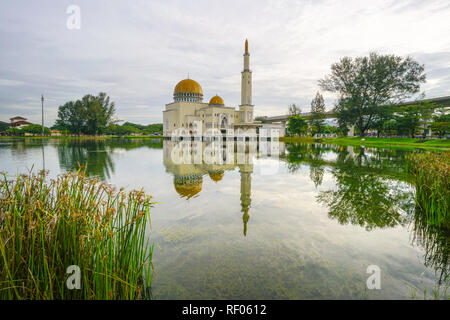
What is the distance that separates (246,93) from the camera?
5166 cm

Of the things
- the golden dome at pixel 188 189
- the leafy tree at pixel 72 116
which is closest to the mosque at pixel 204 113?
the leafy tree at pixel 72 116

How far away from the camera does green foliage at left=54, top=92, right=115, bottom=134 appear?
5119 centimetres

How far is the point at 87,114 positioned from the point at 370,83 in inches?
2242

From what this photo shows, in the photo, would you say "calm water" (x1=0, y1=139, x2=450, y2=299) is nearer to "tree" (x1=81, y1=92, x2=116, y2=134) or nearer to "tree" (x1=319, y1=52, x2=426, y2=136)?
"tree" (x1=319, y1=52, x2=426, y2=136)

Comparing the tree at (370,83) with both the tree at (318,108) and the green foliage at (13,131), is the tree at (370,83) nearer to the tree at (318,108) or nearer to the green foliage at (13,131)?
the tree at (318,108)

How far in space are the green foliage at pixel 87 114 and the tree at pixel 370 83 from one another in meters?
49.2

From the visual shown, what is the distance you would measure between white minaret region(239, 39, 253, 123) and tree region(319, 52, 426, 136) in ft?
60.1

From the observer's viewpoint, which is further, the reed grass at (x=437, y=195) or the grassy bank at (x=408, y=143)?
the grassy bank at (x=408, y=143)

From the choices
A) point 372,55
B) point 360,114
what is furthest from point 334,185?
point 372,55

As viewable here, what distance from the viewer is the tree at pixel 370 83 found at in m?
31.8

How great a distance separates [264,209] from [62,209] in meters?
4.26

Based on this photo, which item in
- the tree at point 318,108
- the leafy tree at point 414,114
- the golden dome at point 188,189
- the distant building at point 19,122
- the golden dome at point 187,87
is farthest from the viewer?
the distant building at point 19,122
